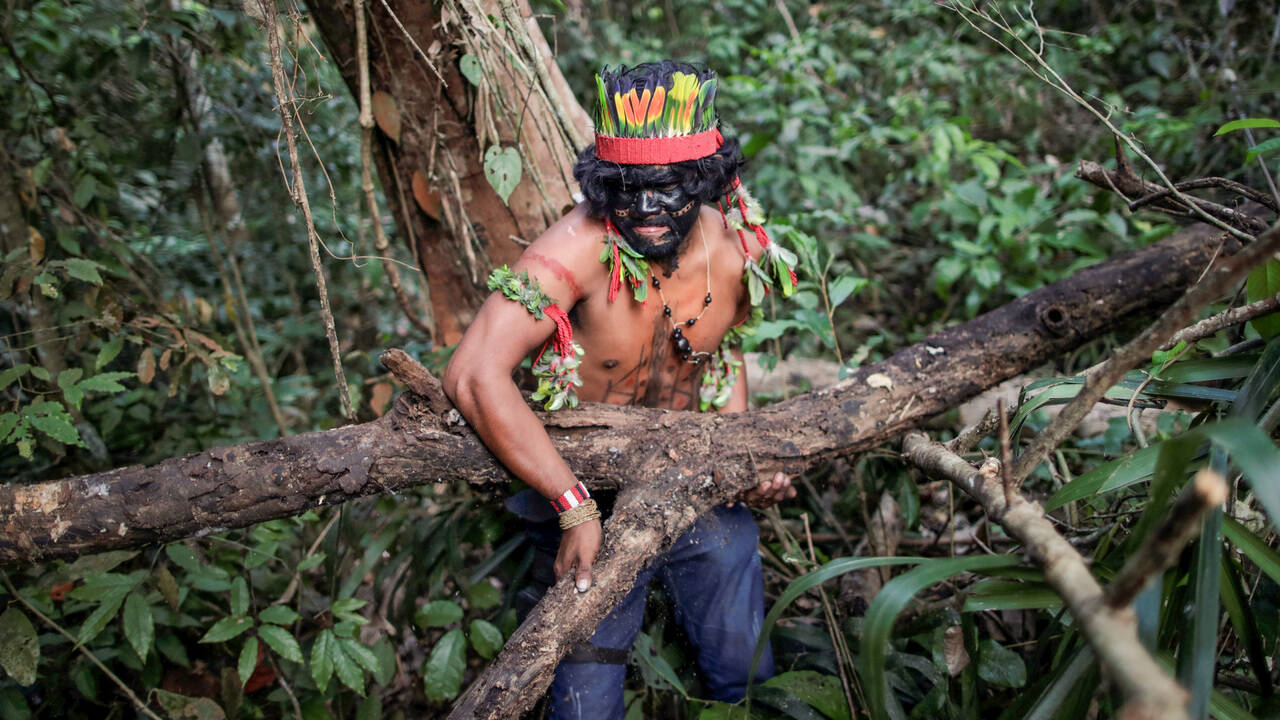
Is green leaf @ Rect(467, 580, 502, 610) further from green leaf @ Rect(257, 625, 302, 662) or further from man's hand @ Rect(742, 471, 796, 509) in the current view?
man's hand @ Rect(742, 471, 796, 509)

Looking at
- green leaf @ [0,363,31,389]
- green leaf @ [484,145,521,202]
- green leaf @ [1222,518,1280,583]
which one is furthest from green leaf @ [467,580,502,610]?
green leaf @ [1222,518,1280,583]

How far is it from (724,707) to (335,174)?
12.5 feet

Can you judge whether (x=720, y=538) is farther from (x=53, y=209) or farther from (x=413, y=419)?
(x=53, y=209)

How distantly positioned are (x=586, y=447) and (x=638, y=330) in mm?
392

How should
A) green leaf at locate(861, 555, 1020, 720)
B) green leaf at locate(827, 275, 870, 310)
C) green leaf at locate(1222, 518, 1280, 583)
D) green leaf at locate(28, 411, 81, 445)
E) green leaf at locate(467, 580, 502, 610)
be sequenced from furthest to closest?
green leaf at locate(827, 275, 870, 310), green leaf at locate(467, 580, 502, 610), green leaf at locate(28, 411, 81, 445), green leaf at locate(1222, 518, 1280, 583), green leaf at locate(861, 555, 1020, 720)

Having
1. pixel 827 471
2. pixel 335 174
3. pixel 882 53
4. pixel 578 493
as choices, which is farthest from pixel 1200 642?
pixel 882 53

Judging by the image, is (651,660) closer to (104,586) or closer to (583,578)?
Result: (583,578)

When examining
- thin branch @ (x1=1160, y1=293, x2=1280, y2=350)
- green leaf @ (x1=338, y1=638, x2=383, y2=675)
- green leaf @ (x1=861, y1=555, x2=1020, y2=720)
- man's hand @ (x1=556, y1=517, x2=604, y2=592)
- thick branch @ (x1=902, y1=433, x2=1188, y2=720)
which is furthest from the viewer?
green leaf @ (x1=338, y1=638, x2=383, y2=675)

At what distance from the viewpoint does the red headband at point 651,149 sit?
1.89m

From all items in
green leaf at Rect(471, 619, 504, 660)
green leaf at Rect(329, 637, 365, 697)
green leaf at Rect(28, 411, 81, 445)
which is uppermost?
green leaf at Rect(28, 411, 81, 445)

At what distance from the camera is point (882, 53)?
5750 millimetres

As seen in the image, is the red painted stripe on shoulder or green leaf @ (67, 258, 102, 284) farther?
green leaf @ (67, 258, 102, 284)

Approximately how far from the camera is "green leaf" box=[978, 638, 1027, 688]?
71.6 inches

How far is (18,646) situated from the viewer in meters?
1.92
